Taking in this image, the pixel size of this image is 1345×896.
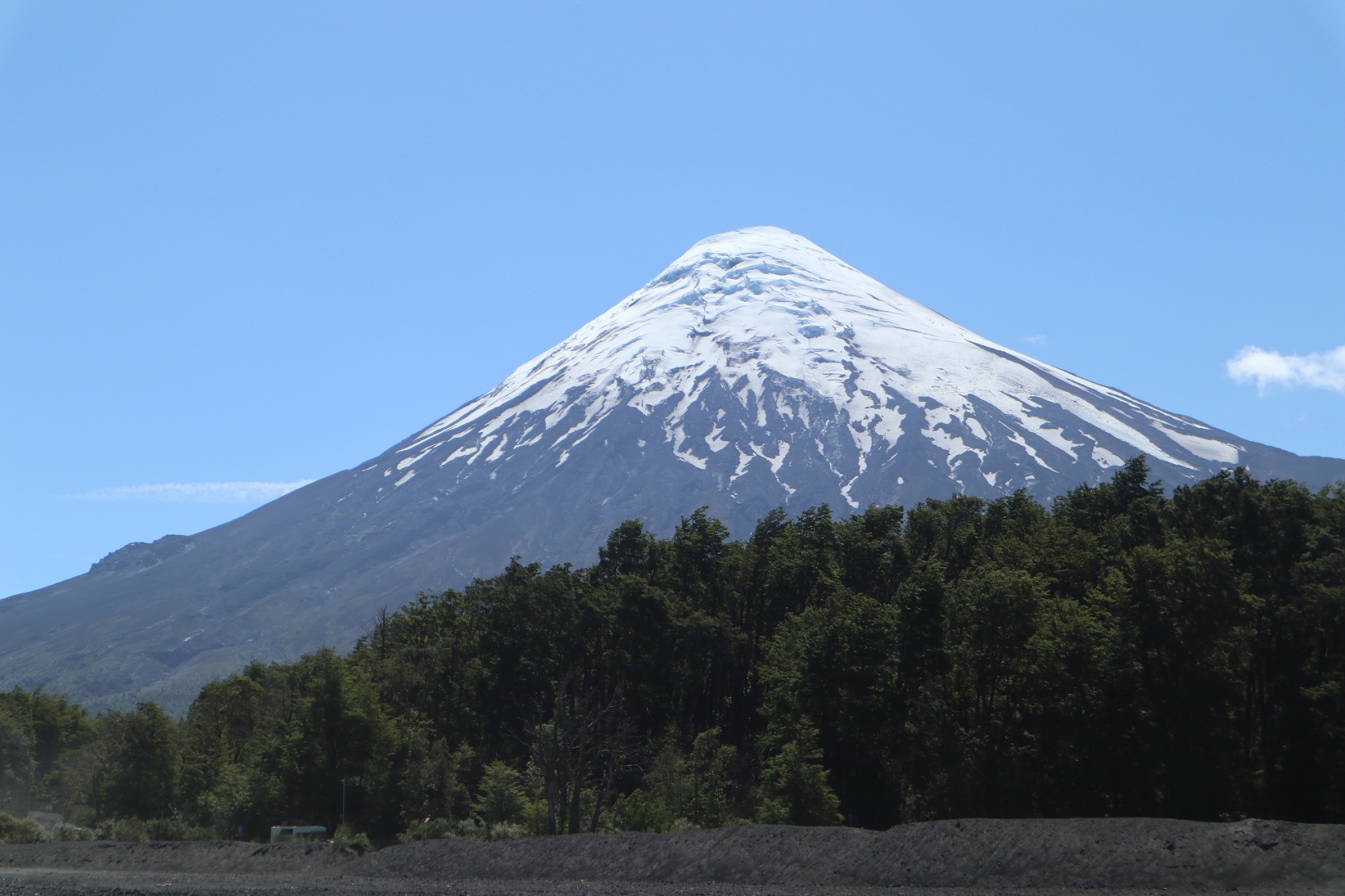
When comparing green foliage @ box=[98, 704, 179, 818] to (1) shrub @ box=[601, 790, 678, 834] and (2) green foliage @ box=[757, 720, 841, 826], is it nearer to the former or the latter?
(1) shrub @ box=[601, 790, 678, 834]

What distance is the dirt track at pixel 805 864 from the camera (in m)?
21.0

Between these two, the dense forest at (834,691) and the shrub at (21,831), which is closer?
the dense forest at (834,691)

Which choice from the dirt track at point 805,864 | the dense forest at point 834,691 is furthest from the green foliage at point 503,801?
the dirt track at point 805,864

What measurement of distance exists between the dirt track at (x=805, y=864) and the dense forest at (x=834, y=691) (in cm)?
419

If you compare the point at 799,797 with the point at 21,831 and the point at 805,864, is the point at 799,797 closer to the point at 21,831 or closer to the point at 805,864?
the point at 805,864

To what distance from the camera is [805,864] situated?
24031 mm

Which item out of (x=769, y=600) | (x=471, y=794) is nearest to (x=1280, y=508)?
(x=769, y=600)

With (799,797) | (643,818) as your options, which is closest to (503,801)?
(643,818)

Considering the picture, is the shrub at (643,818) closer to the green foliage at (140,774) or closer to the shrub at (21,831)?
the shrub at (21,831)

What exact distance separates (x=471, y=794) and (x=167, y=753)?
524 inches

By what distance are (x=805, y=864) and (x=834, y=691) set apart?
13.3m

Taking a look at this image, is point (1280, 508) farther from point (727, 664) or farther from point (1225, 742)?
point (727, 664)

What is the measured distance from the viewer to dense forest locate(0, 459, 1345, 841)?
3134 centimetres

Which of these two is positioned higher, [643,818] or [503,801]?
[503,801]
